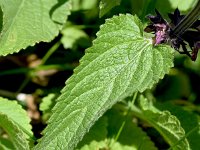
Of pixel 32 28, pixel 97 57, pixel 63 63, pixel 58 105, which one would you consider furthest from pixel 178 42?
pixel 63 63

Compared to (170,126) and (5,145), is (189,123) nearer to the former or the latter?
(170,126)

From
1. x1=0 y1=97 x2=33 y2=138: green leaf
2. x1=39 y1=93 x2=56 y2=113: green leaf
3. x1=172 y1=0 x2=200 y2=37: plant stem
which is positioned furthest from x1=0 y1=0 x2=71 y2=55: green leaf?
x1=172 y1=0 x2=200 y2=37: plant stem

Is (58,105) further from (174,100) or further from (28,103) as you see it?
(174,100)

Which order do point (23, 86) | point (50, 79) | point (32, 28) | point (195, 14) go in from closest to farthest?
point (195, 14)
point (32, 28)
point (23, 86)
point (50, 79)

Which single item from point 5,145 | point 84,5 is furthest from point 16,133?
point 84,5

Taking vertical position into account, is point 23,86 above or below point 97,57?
below

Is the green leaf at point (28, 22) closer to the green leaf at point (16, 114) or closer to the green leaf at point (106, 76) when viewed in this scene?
the green leaf at point (16, 114)

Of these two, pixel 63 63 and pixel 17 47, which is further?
pixel 63 63
